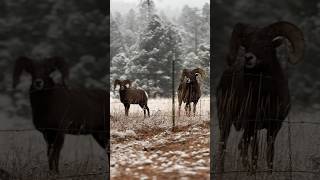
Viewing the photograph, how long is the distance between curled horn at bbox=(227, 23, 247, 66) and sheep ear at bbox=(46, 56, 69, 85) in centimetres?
160

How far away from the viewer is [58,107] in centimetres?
470

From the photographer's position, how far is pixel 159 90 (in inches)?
209

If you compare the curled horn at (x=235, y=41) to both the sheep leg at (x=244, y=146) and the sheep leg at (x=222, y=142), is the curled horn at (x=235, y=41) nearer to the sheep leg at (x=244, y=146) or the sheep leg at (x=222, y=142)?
the sheep leg at (x=222, y=142)

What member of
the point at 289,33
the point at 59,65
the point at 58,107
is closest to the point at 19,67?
the point at 59,65

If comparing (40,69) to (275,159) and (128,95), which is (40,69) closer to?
(128,95)

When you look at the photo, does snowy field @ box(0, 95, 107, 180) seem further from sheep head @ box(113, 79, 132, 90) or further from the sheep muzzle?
sheep head @ box(113, 79, 132, 90)

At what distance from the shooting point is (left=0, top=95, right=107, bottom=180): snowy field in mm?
4527

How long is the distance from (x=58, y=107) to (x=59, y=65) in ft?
1.32

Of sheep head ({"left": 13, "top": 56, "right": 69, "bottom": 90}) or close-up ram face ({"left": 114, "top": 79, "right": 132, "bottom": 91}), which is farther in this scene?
close-up ram face ({"left": 114, "top": 79, "right": 132, "bottom": 91})

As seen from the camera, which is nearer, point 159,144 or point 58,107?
point 58,107

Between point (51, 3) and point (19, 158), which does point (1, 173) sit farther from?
point (51, 3)

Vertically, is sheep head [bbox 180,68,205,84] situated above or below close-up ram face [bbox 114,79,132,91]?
above

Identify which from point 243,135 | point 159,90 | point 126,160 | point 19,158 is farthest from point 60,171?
point 243,135

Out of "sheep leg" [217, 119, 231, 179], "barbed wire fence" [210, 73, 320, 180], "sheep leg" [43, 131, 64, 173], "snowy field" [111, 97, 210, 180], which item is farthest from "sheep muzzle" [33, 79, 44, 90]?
"sheep leg" [217, 119, 231, 179]
